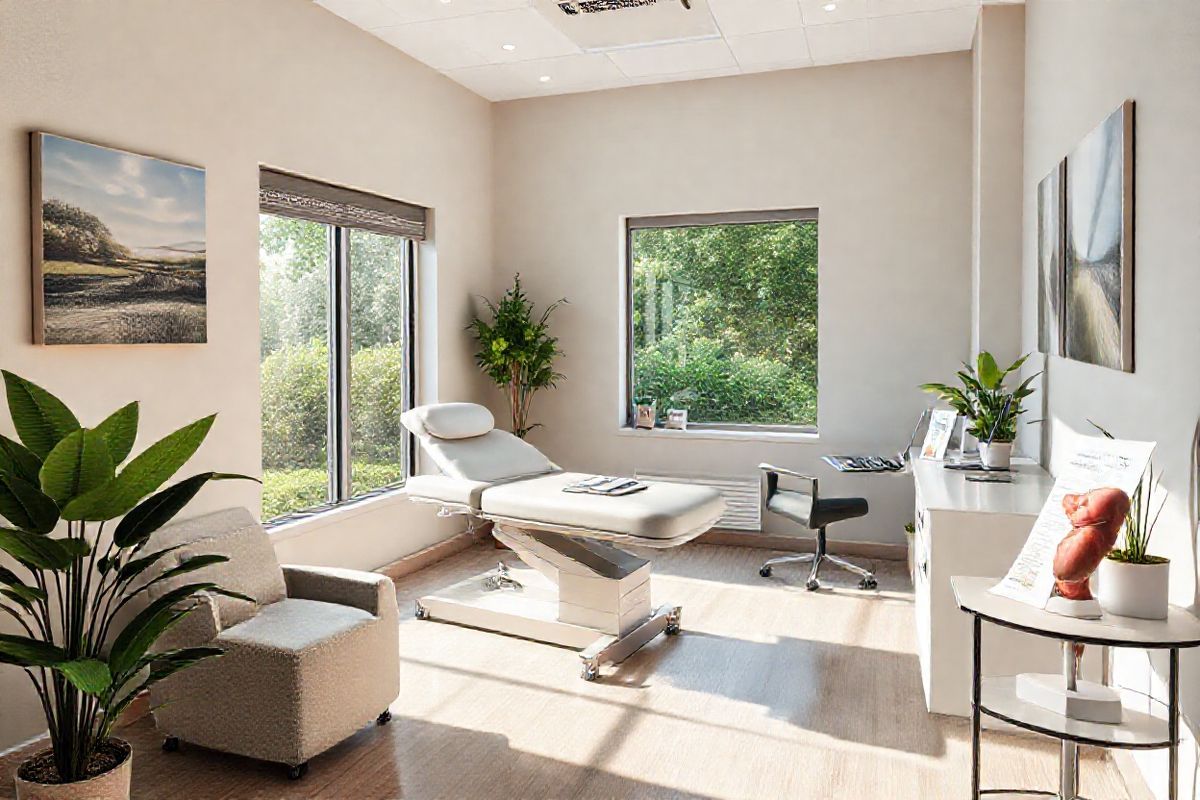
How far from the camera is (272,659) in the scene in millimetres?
2697

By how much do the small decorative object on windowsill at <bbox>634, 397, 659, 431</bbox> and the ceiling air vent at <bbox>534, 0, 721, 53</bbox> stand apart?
231cm

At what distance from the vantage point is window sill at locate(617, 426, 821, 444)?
5.62 meters

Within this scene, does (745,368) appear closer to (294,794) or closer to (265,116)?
(265,116)

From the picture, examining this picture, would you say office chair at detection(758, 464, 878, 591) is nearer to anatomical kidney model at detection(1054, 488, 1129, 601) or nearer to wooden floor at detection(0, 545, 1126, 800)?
wooden floor at detection(0, 545, 1126, 800)

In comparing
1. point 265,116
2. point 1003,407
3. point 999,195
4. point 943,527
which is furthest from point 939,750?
point 265,116

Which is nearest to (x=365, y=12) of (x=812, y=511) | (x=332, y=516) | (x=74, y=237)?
(x=74, y=237)

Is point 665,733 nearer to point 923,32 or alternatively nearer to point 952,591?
point 952,591

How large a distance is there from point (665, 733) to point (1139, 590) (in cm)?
161

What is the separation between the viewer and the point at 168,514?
7.66 feet

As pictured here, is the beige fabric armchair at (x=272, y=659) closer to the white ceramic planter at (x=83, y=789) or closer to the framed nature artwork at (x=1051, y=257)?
the white ceramic planter at (x=83, y=789)

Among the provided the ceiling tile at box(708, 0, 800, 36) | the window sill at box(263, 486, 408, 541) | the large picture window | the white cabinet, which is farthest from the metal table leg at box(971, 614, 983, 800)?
the ceiling tile at box(708, 0, 800, 36)

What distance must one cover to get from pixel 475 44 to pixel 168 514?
3504mm

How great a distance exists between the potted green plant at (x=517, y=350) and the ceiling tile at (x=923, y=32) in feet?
8.32

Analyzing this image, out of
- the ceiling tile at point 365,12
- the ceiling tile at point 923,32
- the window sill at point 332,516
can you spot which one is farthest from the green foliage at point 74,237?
the ceiling tile at point 923,32
